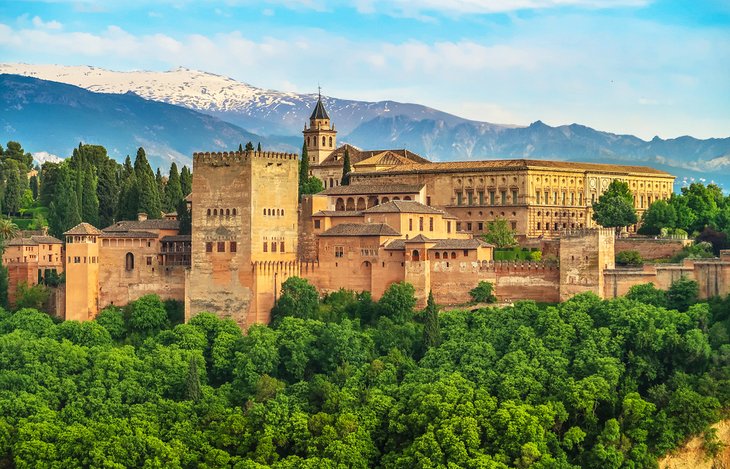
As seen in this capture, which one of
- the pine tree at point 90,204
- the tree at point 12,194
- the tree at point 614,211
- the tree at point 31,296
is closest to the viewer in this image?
the tree at point 31,296

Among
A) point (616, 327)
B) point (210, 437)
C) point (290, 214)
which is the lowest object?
point (210, 437)

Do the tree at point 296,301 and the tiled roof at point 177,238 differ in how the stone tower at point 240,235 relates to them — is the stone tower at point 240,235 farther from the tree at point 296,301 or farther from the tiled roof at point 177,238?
the tiled roof at point 177,238

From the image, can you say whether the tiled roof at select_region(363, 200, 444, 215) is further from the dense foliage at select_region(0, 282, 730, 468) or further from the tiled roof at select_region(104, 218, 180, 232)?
the tiled roof at select_region(104, 218, 180, 232)

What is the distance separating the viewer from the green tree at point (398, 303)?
6131 cm

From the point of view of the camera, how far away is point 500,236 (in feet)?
236

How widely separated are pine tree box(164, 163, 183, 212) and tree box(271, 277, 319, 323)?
18.4 metres

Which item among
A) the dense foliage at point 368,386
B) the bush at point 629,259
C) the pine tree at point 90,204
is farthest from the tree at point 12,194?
the bush at point 629,259

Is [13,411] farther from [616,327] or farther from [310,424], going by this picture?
[616,327]

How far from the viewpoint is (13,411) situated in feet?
184

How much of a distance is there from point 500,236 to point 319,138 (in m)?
27.2

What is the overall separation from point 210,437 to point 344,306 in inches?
478

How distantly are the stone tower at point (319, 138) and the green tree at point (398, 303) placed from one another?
3472 cm

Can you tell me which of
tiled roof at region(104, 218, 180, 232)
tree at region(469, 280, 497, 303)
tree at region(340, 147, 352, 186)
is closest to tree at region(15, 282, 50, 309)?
tiled roof at region(104, 218, 180, 232)

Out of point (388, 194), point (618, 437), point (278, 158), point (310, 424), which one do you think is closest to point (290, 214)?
point (278, 158)
